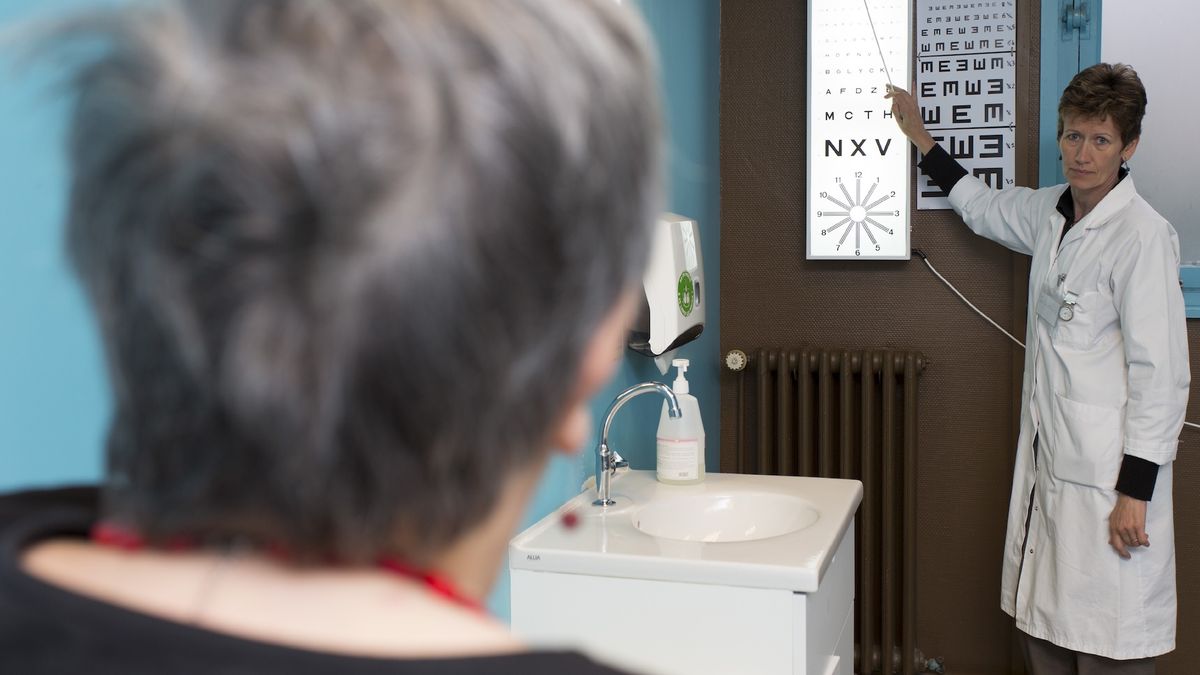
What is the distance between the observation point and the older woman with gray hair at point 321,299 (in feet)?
1.23

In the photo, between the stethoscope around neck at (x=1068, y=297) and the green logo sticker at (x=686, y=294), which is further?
the stethoscope around neck at (x=1068, y=297)

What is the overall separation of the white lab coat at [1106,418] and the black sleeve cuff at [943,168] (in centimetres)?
39

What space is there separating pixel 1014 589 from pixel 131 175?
2.49 meters

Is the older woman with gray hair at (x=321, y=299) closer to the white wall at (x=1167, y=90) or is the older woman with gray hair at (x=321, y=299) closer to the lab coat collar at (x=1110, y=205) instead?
the lab coat collar at (x=1110, y=205)

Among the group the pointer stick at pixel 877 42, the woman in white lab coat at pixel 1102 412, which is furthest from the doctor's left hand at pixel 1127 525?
the pointer stick at pixel 877 42

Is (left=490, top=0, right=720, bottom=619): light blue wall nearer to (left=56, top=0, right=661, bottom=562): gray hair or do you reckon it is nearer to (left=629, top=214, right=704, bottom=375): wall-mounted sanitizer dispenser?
(left=629, top=214, right=704, bottom=375): wall-mounted sanitizer dispenser

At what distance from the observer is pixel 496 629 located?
435mm

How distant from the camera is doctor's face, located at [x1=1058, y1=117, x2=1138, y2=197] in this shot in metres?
2.37

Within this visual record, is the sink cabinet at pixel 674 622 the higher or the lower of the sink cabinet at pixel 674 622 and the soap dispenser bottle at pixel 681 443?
the lower

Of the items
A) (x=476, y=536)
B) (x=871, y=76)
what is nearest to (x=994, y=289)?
(x=871, y=76)

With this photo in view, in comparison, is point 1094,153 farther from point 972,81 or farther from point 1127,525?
point 1127,525

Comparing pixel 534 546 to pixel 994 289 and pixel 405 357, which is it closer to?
pixel 405 357

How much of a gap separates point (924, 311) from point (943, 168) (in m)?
0.39

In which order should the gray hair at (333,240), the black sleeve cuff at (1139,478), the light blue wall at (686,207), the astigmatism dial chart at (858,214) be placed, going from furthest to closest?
the astigmatism dial chart at (858,214)
the black sleeve cuff at (1139,478)
the light blue wall at (686,207)
the gray hair at (333,240)
